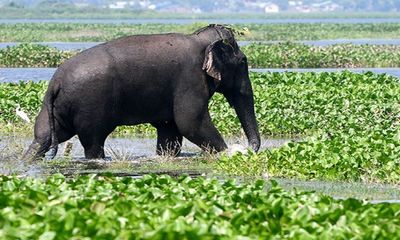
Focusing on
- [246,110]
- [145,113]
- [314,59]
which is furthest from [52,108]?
[314,59]

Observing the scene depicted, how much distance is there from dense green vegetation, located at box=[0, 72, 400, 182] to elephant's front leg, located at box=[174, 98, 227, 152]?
115 centimetres

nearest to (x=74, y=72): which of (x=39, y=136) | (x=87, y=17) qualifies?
(x=39, y=136)

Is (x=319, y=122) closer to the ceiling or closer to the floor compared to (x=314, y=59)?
closer to the ceiling

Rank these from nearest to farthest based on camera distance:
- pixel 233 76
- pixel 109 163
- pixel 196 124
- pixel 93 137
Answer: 1. pixel 93 137
2. pixel 109 163
3. pixel 196 124
4. pixel 233 76

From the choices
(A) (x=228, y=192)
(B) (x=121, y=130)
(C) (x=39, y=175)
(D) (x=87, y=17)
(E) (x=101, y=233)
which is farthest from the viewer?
(D) (x=87, y=17)

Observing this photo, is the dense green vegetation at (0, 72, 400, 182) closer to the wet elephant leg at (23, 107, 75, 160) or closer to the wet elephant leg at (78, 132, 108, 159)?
the wet elephant leg at (78, 132, 108, 159)

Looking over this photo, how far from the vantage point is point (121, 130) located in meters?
23.0

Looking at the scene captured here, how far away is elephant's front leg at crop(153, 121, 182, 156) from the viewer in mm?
18938

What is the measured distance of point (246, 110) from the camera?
19250 mm

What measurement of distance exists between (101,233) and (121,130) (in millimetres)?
13127

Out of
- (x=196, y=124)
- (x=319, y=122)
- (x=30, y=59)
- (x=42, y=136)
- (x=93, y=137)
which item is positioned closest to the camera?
(x=42, y=136)

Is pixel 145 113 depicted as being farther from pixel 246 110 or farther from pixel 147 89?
pixel 246 110

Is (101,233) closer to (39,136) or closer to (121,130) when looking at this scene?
(39,136)

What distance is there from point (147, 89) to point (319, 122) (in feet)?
17.0
